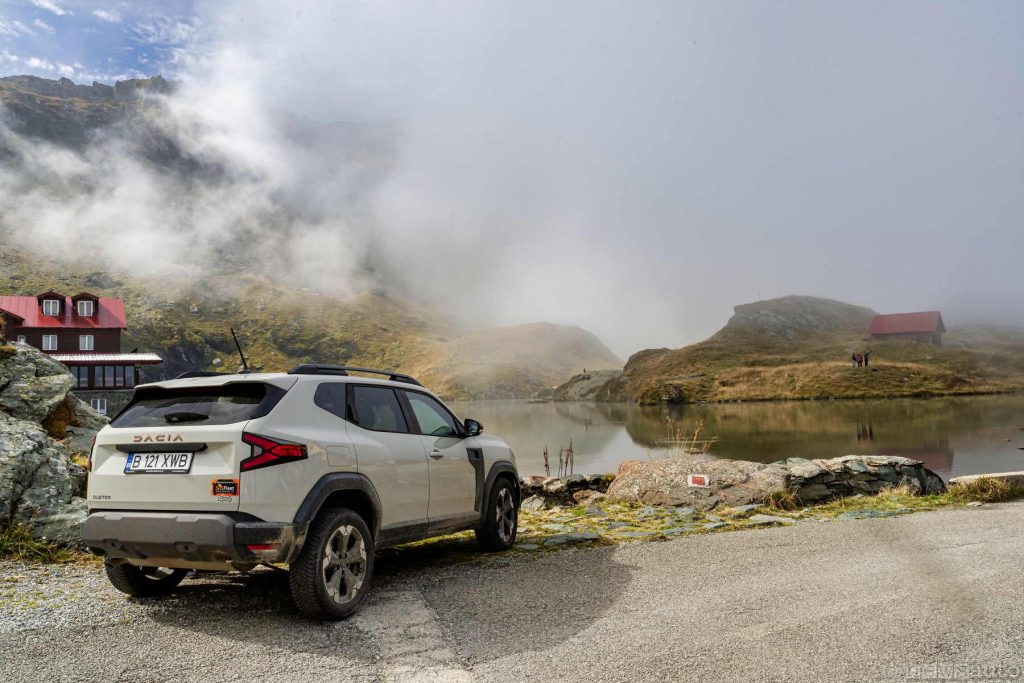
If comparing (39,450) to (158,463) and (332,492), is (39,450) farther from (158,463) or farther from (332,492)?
(332,492)

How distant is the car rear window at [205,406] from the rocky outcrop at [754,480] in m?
9.24

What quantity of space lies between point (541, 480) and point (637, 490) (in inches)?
192

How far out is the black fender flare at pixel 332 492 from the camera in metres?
5.79

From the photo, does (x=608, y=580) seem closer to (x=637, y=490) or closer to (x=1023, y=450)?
(x=637, y=490)

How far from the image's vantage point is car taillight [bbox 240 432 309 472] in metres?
5.63

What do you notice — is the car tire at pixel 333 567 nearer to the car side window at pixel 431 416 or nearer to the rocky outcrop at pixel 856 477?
the car side window at pixel 431 416

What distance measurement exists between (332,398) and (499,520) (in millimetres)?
3483

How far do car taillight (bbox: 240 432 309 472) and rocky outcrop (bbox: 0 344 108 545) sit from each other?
4543mm

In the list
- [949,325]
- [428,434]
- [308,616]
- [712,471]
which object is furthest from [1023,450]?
[949,325]

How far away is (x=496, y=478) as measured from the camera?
906 centimetres

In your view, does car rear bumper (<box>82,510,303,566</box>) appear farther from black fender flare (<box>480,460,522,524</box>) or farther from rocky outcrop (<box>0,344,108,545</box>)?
rocky outcrop (<box>0,344,108,545</box>)

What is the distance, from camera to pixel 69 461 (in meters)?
9.77

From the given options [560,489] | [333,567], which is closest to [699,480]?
[560,489]

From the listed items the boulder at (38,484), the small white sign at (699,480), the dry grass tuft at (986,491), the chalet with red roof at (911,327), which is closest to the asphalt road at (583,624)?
the boulder at (38,484)
